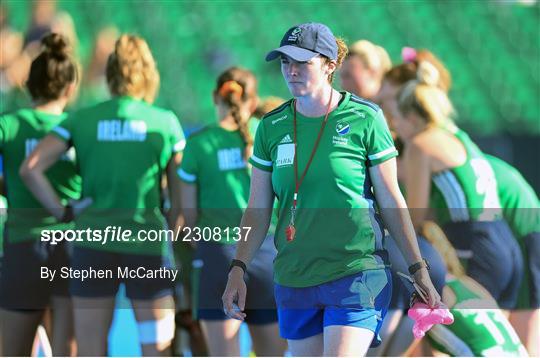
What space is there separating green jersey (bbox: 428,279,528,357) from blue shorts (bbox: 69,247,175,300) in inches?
47.7

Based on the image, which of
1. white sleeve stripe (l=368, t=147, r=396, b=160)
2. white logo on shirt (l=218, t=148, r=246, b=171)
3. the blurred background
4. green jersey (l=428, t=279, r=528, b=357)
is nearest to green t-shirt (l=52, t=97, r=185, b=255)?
white logo on shirt (l=218, t=148, r=246, b=171)

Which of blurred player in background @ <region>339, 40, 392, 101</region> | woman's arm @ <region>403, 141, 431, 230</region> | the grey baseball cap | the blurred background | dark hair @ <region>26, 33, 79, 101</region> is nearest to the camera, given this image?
the grey baseball cap

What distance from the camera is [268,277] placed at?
4414mm

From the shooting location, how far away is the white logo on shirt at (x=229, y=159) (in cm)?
443

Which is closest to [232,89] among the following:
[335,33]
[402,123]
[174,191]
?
[174,191]

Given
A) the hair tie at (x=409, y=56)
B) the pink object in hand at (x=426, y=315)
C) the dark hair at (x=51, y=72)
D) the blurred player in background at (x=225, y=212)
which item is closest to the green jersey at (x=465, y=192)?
the hair tie at (x=409, y=56)

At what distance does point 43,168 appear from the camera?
14.1 feet

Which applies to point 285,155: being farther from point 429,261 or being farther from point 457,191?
point 457,191

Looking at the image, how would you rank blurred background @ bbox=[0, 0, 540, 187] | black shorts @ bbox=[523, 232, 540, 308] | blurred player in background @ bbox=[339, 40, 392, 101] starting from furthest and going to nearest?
1. blurred background @ bbox=[0, 0, 540, 187]
2. blurred player in background @ bbox=[339, 40, 392, 101]
3. black shorts @ bbox=[523, 232, 540, 308]

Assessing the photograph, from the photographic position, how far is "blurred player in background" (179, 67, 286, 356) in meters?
4.40

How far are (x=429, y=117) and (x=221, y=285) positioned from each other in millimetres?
1107

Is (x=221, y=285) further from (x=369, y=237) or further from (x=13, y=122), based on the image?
(x=369, y=237)

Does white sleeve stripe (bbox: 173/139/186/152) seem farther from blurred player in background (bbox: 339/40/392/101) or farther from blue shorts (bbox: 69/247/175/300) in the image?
blurred player in background (bbox: 339/40/392/101)

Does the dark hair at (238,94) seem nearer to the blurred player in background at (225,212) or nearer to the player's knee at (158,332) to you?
the blurred player in background at (225,212)
